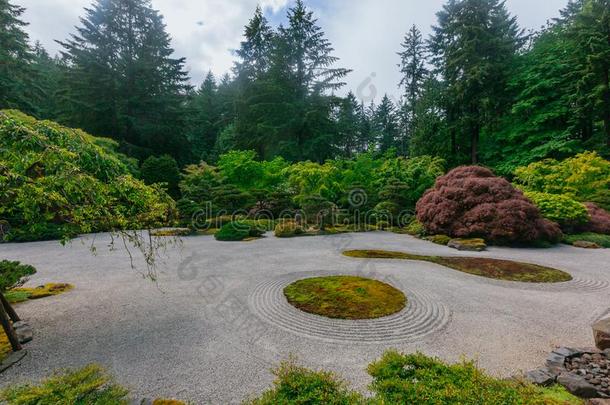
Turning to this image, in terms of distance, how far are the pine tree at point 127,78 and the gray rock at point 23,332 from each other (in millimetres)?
20143

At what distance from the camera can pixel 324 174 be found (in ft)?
47.7

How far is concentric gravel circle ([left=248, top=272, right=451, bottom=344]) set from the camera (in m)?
3.57

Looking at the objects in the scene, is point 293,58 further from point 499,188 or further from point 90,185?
point 90,185

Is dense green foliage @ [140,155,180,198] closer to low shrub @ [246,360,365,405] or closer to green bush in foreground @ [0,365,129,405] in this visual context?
green bush in foreground @ [0,365,129,405]

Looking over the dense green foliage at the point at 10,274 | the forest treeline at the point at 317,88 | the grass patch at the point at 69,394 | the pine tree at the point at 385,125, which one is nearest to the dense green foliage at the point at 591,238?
the forest treeline at the point at 317,88

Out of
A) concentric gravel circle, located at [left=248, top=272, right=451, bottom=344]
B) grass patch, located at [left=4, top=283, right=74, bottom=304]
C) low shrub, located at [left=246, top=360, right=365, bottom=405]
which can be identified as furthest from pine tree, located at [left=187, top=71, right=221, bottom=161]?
low shrub, located at [left=246, top=360, right=365, bottom=405]

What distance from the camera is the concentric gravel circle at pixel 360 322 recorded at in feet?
11.7

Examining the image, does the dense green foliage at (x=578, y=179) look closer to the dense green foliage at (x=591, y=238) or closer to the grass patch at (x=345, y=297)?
the dense green foliage at (x=591, y=238)

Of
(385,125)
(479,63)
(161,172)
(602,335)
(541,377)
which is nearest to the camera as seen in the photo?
(541,377)

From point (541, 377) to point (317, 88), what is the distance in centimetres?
2337

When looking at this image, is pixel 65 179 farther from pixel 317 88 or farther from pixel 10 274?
pixel 317 88

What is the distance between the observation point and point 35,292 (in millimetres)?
4668

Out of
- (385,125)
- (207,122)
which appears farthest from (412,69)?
(207,122)

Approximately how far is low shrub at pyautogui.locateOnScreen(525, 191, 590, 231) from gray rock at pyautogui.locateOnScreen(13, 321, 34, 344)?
46.3 ft
